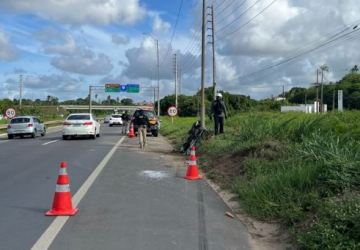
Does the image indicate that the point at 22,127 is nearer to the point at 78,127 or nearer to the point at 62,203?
the point at 78,127

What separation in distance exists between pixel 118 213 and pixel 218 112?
14680 millimetres

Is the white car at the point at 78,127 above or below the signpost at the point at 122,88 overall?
below

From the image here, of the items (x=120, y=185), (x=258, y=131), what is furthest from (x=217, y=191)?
(x=258, y=131)

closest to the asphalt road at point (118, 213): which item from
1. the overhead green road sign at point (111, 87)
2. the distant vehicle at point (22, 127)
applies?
the distant vehicle at point (22, 127)

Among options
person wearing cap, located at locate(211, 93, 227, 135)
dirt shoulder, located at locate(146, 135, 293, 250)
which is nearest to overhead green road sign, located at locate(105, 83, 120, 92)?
person wearing cap, located at locate(211, 93, 227, 135)

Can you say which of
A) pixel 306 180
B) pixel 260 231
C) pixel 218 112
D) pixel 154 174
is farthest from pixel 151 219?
pixel 218 112

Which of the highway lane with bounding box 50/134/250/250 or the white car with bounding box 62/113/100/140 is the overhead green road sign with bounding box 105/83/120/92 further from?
the highway lane with bounding box 50/134/250/250

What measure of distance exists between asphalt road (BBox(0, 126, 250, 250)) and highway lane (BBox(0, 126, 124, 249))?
1cm

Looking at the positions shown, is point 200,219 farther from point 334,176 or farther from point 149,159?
point 149,159

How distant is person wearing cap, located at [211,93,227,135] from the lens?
22516 millimetres

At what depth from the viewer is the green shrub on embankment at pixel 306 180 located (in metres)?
6.40

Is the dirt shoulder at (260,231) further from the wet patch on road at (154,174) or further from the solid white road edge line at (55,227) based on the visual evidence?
the wet patch on road at (154,174)

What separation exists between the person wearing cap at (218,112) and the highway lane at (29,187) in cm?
542

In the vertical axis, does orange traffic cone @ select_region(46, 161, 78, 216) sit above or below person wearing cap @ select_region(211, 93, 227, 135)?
below
